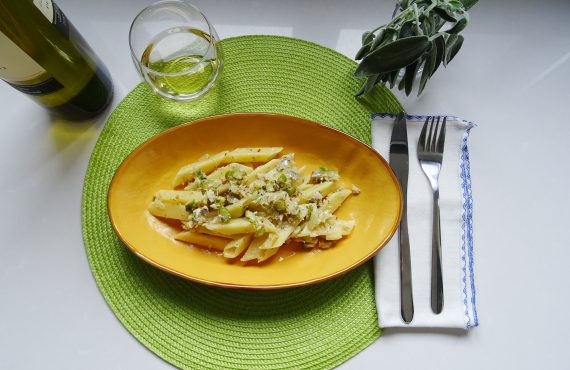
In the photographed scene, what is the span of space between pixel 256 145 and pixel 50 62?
1.50 feet

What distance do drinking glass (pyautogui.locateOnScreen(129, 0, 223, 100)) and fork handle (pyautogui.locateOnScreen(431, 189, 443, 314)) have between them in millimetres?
595

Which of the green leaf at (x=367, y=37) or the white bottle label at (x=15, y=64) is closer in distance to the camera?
the white bottle label at (x=15, y=64)

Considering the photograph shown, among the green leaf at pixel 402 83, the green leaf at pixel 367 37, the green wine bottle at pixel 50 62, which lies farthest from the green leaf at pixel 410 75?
the green wine bottle at pixel 50 62

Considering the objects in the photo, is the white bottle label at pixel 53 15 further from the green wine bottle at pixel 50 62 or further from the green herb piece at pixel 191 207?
the green herb piece at pixel 191 207

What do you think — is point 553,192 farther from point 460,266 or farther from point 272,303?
point 272,303

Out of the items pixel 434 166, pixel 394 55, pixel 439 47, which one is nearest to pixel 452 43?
pixel 439 47

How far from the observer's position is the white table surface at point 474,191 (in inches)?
40.0

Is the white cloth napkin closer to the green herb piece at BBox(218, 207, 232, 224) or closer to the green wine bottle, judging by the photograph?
the green herb piece at BBox(218, 207, 232, 224)

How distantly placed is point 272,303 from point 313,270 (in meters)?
0.11

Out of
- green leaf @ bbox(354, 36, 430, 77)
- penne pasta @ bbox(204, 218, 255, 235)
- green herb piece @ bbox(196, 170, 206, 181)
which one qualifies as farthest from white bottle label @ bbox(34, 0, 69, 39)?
green leaf @ bbox(354, 36, 430, 77)

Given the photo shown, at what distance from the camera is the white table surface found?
102 centimetres

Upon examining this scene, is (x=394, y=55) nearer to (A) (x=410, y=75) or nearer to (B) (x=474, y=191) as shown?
(A) (x=410, y=75)

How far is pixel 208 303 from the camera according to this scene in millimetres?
1017

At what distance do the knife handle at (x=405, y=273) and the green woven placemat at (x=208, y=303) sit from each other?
0.21 ft
